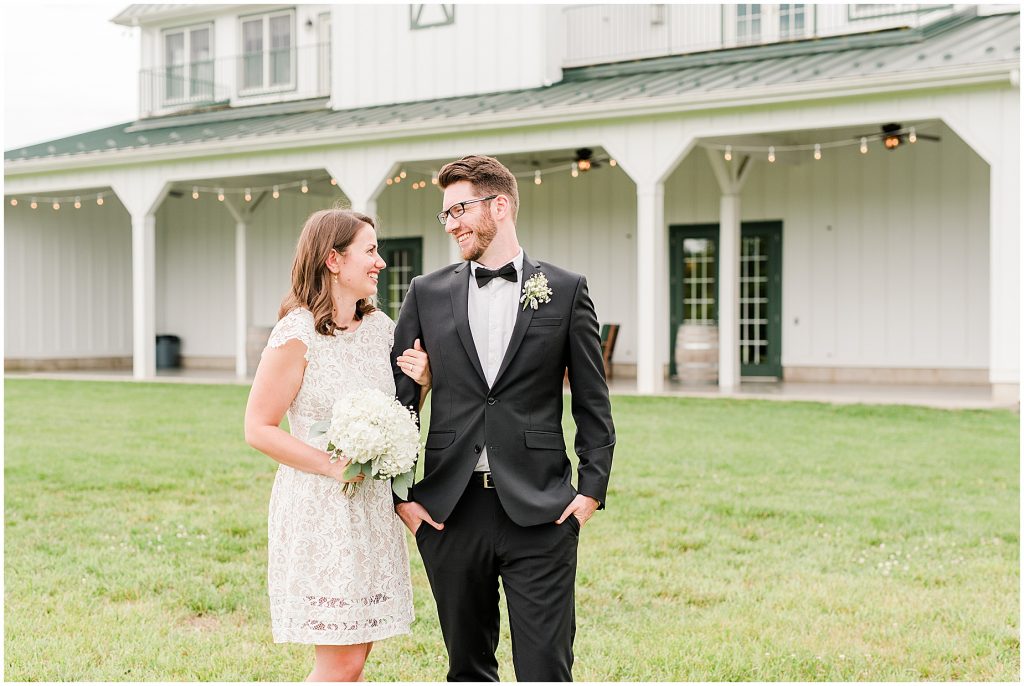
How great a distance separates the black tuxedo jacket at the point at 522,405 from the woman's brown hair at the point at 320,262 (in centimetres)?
29

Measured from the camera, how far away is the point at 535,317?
295 centimetres

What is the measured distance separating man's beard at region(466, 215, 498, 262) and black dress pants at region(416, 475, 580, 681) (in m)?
0.66

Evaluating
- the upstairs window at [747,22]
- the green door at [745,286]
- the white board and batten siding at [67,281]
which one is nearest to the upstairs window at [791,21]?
the upstairs window at [747,22]

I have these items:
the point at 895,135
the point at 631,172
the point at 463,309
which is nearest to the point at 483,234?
the point at 463,309

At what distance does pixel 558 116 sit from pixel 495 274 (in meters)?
10.7

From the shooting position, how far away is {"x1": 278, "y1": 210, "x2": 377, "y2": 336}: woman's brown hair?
2.98 m

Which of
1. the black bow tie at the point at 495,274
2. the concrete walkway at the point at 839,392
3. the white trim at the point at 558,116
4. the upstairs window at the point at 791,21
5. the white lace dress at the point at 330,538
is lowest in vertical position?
the concrete walkway at the point at 839,392

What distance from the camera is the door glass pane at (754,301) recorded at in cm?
1630

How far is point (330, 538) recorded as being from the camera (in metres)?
2.95

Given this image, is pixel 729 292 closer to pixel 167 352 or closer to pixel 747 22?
pixel 747 22

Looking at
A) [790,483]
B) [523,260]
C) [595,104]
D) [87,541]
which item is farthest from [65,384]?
[523,260]

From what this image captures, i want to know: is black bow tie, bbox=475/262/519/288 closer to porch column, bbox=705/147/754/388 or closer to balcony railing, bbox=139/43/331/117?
porch column, bbox=705/147/754/388

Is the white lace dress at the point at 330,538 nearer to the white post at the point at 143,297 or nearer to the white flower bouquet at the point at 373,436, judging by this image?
the white flower bouquet at the point at 373,436

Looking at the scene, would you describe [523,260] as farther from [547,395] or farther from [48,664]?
[48,664]
